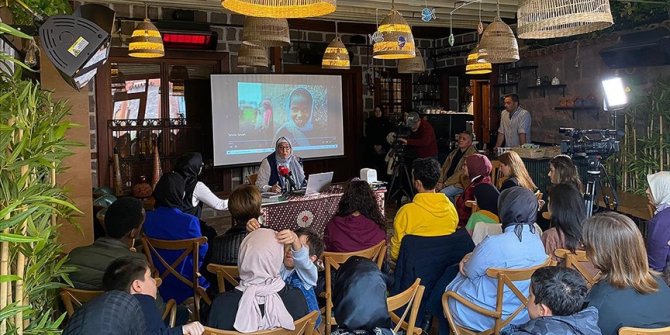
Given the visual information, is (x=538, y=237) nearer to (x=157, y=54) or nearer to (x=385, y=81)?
(x=157, y=54)

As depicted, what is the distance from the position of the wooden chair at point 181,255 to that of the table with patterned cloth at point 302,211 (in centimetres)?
121

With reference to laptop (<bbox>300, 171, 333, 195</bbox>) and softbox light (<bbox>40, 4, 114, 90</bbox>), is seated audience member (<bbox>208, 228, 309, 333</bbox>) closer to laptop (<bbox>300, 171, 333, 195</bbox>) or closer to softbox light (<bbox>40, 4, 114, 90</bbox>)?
softbox light (<bbox>40, 4, 114, 90</bbox>)

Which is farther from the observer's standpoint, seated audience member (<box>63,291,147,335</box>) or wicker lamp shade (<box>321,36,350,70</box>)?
wicker lamp shade (<box>321,36,350,70</box>)

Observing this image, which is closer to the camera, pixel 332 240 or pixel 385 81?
pixel 332 240

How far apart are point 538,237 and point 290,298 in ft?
4.68

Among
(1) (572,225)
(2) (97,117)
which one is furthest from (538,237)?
(2) (97,117)

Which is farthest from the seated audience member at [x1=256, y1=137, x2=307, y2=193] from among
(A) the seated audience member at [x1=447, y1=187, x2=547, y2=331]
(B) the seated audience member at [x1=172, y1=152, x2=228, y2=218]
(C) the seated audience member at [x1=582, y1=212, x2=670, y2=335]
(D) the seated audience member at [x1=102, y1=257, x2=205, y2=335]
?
(C) the seated audience member at [x1=582, y1=212, x2=670, y2=335]

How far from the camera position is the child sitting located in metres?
2.97

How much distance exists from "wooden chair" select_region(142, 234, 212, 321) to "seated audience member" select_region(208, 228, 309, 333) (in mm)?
1153

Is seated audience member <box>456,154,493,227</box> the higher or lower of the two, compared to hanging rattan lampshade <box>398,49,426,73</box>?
lower

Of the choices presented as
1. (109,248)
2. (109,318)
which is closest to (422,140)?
(109,248)

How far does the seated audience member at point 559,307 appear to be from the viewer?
2.05 meters

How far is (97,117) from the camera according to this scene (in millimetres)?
7871

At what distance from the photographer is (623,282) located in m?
2.35
